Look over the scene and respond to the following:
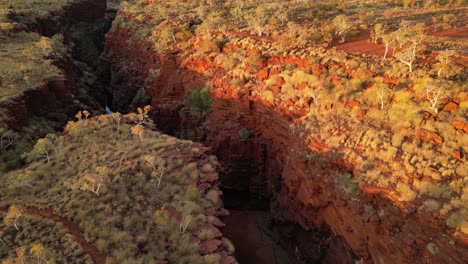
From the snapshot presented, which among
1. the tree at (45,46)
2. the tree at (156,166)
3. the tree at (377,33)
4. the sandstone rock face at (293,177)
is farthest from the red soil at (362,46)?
the tree at (45,46)

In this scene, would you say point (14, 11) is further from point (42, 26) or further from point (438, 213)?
point (438, 213)

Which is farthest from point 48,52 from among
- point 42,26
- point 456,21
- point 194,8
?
point 456,21

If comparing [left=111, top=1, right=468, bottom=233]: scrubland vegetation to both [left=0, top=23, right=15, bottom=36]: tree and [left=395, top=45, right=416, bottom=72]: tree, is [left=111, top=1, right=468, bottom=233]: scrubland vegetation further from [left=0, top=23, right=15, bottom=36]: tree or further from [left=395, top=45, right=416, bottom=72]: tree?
[left=0, top=23, right=15, bottom=36]: tree

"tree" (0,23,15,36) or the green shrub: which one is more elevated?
the green shrub

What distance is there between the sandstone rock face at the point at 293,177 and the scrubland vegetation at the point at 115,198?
7.65m

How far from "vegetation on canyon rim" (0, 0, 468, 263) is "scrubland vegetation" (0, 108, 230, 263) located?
0.22ft

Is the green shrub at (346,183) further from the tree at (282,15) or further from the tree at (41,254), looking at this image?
the tree at (282,15)

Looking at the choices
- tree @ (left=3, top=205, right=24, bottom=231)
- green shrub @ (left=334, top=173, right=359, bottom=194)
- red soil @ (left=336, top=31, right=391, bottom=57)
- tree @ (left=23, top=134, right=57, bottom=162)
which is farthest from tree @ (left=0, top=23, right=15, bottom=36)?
green shrub @ (left=334, top=173, right=359, bottom=194)

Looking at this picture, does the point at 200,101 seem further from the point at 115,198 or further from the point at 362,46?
the point at 115,198

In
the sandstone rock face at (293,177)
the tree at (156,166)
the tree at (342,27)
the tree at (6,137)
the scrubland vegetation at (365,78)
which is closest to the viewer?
the sandstone rock face at (293,177)

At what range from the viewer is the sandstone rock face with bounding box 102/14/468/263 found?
17594 mm

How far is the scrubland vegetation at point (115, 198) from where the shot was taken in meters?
15.9

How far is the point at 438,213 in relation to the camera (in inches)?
650

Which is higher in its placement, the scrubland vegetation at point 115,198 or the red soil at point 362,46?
the red soil at point 362,46
